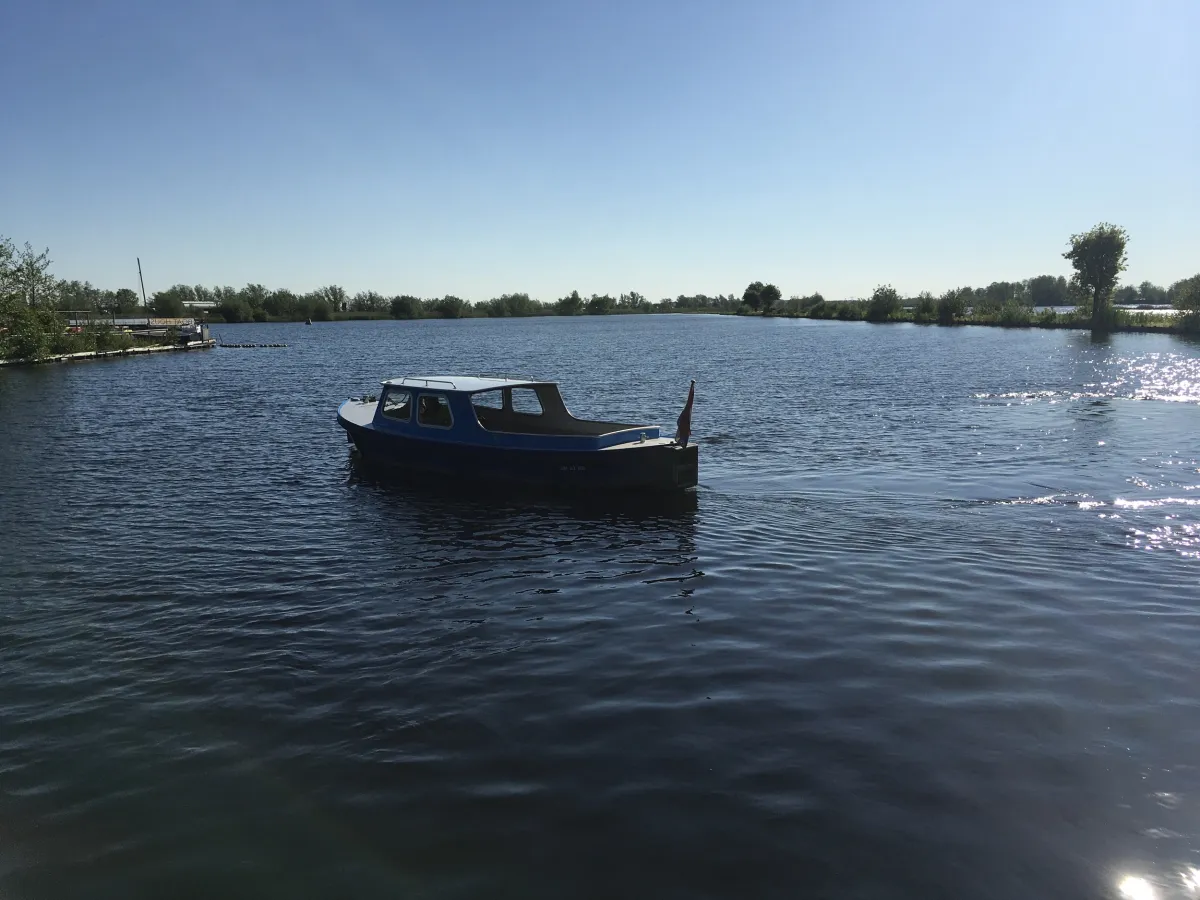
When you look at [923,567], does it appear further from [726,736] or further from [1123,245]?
[1123,245]

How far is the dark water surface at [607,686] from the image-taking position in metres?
6.82

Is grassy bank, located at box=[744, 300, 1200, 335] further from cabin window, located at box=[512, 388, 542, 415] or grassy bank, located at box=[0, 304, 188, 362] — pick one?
grassy bank, located at box=[0, 304, 188, 362]

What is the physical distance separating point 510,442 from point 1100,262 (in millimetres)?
119557

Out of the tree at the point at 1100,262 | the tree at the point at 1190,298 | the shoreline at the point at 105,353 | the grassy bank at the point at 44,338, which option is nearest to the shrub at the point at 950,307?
the tree at the point at 1100,262

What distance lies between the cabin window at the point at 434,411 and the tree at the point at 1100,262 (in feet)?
381

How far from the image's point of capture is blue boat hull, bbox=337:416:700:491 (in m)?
19.4

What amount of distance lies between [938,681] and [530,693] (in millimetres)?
5548

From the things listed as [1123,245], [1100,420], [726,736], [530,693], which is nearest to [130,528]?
[530,693]

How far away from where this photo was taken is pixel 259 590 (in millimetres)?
13680

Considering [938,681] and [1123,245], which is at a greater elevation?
[1123,245]

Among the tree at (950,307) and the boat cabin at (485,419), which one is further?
the tree at (950,307)

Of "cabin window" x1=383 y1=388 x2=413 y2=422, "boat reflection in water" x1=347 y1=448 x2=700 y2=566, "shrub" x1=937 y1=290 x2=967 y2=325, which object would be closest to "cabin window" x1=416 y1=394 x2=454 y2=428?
"cabin window" x1=383 y1=388 x2=413 y2=422

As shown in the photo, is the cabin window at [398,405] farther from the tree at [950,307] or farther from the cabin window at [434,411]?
the tree at [950,307]

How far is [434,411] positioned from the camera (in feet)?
74.1
